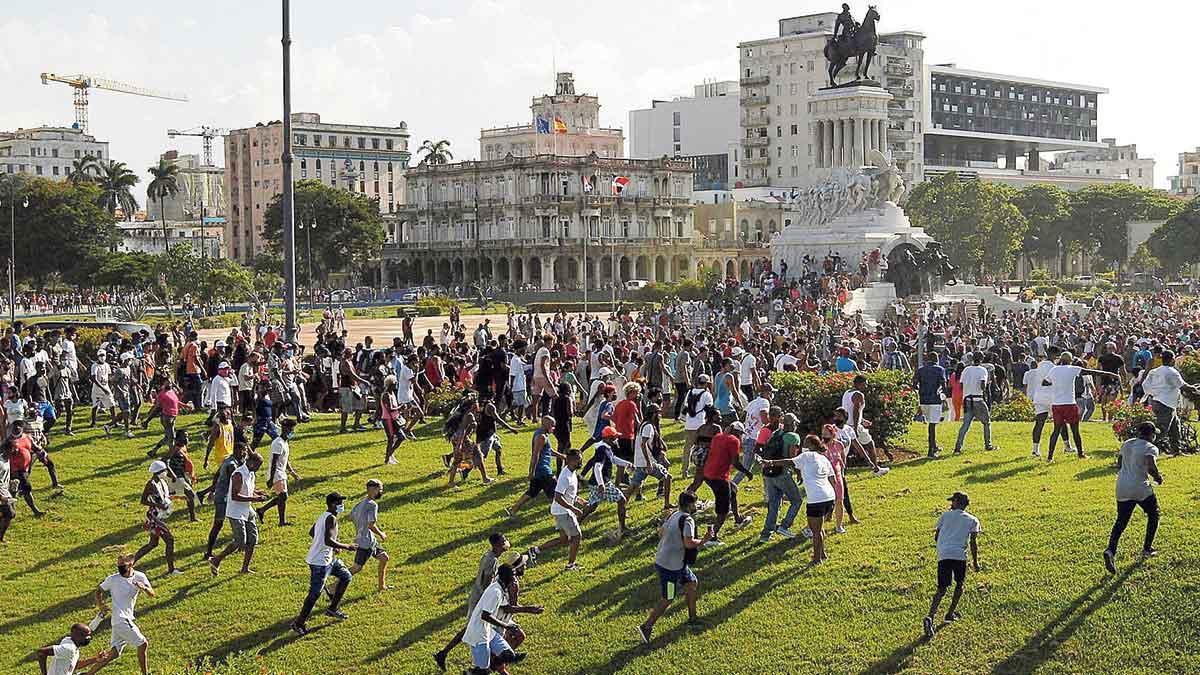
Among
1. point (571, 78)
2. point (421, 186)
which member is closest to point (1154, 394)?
point (421, 186)

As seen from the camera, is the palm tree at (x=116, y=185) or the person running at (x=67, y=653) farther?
the palm tree at (x=116, y=185)

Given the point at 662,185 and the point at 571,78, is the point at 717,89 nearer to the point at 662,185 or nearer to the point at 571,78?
the point at 571,78

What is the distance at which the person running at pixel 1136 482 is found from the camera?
1440cm

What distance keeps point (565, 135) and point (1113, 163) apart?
2513 inches

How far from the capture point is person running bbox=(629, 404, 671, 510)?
1781cm

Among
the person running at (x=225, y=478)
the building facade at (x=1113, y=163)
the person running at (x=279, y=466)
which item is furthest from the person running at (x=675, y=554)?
the building facade at (x=1113, y=163)

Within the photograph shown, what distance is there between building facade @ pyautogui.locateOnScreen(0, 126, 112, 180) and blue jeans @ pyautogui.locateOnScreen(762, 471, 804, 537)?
139 meters

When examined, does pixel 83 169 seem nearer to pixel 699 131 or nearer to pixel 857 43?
pixel 699 131

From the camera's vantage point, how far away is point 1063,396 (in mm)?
19422

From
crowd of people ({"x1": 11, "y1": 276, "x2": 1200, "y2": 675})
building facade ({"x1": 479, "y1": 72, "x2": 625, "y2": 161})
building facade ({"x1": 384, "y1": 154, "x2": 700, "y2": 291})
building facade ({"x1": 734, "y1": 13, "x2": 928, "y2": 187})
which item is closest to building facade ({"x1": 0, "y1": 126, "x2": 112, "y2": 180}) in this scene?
building facade ({"x1": 479, "y1": 72, "x2": 625, "y2": 161})

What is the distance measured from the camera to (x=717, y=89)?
5404 inches

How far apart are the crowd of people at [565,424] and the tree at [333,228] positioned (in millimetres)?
63649

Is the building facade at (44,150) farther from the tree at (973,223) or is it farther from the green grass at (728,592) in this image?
the green grass at (728,592)

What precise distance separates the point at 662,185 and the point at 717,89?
33.5 metres
